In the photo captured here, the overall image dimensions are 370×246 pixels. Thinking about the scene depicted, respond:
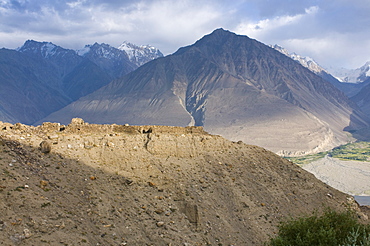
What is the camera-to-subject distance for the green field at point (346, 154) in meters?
105

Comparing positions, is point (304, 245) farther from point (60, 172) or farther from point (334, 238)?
point (60, 172)

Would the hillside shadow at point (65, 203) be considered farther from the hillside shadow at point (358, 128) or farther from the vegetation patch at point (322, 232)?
the hillside shadow at point (358, 128)

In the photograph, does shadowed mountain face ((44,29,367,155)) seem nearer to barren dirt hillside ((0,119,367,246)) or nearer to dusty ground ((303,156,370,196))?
dusty ground ((303,156,370,196))

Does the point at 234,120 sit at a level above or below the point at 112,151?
above

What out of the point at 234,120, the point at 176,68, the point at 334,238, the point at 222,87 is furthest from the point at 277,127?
the point at 334,238

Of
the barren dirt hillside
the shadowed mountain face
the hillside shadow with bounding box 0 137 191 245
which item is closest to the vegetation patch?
the barren dirt hillside

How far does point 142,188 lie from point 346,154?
110 metres

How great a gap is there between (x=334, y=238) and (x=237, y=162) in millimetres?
9485

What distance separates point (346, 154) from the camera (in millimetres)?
114312

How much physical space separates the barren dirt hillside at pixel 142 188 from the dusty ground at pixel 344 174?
5431 cm

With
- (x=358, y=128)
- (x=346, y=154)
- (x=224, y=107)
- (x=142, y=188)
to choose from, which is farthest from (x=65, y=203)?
(x=358, y=128)

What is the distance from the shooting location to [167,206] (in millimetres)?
16438

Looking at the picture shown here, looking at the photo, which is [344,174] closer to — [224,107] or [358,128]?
[224,107]

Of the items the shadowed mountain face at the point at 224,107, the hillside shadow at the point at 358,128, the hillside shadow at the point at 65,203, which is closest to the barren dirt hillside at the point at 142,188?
the hillside shadow at the point at 65,203
